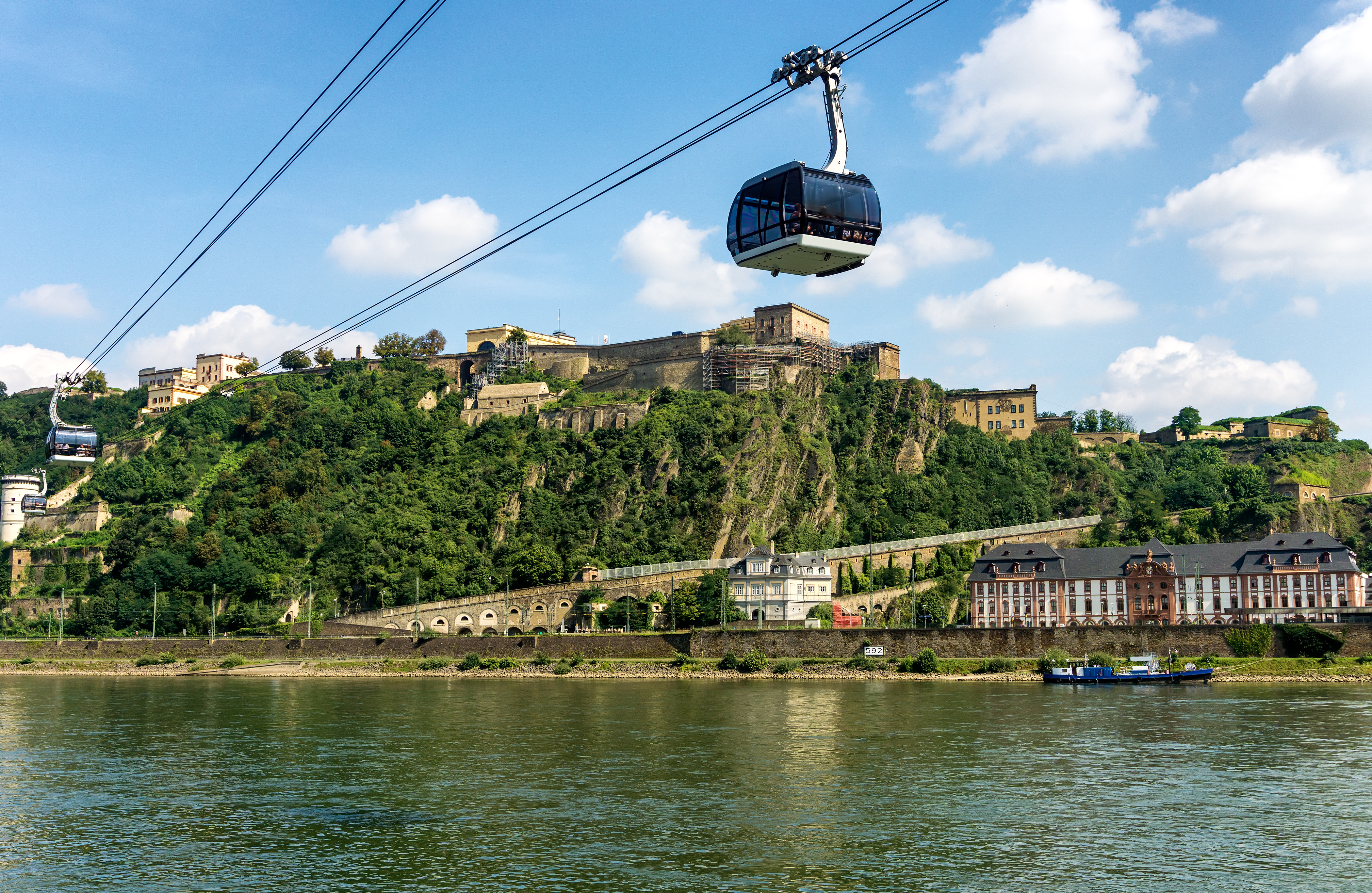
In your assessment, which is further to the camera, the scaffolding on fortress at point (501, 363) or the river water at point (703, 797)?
the scaffolding on fortress at point (501, 363)

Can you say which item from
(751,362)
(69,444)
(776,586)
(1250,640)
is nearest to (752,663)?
(776,586)

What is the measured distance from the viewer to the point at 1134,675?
60625mm

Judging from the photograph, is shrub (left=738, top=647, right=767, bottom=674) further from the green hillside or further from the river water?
the green hillside

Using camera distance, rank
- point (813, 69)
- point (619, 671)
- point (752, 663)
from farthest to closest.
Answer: point (619, 671), point (752, 663), point (813, 69)

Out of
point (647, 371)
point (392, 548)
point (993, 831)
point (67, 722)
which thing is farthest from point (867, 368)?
point (993, 831)

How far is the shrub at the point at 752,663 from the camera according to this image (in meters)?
68.2

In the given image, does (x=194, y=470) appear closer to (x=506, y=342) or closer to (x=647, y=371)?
(x=506, y=342)

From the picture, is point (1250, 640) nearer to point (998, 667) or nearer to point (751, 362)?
point (998, 667)

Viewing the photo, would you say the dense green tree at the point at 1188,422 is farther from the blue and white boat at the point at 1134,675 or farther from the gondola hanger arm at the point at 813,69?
the gondola hanger arm at the point at 813,69

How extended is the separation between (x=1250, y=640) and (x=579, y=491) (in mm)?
56525

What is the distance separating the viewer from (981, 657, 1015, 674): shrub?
211 ft

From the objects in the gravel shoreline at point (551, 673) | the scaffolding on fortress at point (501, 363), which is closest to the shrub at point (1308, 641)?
the gravel shoreline at point (551, 673)

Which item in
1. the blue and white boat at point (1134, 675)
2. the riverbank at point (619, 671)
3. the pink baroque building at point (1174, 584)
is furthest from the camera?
the pink baroque building at point (1174, 584)

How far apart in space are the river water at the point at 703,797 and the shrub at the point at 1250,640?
10649mm
